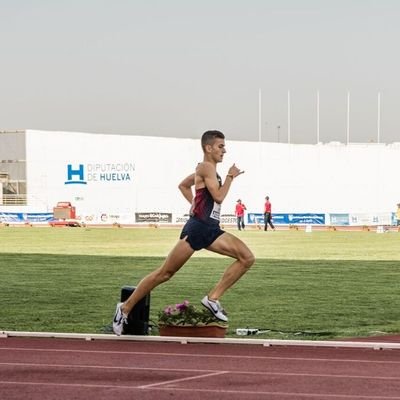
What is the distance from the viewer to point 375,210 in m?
87.8

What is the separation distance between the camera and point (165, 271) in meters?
13.0

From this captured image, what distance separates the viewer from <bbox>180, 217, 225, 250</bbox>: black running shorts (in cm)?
1292

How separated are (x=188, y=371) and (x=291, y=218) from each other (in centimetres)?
6863

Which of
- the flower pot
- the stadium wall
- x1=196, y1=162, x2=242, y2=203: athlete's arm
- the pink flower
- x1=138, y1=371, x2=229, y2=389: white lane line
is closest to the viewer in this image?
x1=138, y1=371, x2=229, y2=389: white lane line

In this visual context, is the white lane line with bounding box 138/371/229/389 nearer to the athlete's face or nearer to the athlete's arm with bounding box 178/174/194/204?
the athlete's face

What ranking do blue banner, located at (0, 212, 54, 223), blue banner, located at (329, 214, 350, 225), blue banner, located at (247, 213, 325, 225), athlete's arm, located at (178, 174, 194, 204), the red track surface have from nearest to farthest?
the red track surface → athlete's arm, located at (178, 174, 194, 204) → blue banner, located at (247, 213, 325, 225) → blue banner, located at (329, 214, 350, 225) → blue banner, located at (0, 212, 54, 223)

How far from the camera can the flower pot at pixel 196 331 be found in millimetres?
13094

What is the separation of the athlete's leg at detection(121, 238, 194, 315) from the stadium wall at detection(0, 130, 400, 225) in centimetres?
7423

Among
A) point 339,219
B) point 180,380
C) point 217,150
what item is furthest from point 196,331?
point 339,219

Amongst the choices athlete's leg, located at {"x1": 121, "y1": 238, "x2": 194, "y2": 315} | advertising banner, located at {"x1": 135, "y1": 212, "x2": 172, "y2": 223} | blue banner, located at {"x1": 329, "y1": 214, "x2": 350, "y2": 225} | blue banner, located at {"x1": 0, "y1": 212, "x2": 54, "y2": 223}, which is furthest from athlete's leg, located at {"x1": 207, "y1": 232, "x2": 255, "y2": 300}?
blue banner, located at {"x1": 0, "y1": 212, "x2": 54, "y2": 223}

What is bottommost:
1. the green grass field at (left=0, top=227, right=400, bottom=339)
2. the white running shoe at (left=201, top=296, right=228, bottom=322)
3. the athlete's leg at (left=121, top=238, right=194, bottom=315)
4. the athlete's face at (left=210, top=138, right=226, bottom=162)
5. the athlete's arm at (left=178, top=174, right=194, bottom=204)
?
the green grass field at (left=0, top=227, right=400, bottom=339)

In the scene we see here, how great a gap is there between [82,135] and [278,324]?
249ft

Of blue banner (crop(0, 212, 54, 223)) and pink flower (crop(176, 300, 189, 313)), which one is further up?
blue banner (crop(0, 212, 54, 223))

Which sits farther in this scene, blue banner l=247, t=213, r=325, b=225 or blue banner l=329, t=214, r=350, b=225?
blue banner l=329, t=214, r=350, b=225
